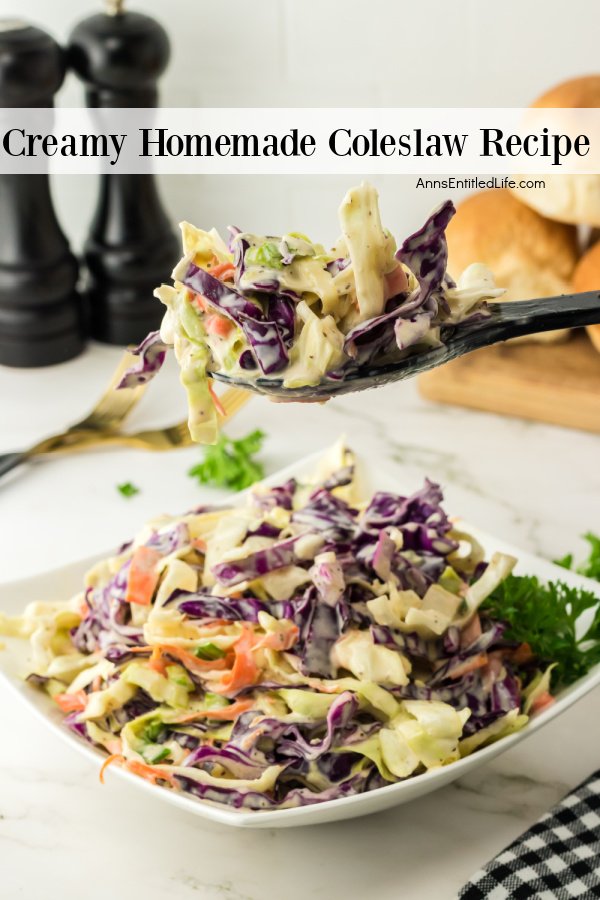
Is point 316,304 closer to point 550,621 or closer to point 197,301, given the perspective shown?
point 197,301

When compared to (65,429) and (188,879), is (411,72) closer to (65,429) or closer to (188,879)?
(65,429)

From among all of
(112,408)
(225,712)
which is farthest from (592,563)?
(112,408)

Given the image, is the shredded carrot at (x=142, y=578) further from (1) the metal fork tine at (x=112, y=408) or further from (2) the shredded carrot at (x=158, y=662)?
(1) the metal fork tine at (x=112, y=408)

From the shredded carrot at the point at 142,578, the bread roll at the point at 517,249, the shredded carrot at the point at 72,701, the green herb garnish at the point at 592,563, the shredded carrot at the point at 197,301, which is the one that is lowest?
the shredded carrot at the point at 72,701

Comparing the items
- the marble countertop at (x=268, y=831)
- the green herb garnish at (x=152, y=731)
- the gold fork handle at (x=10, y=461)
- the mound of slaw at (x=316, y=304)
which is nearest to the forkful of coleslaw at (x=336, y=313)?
the mound of slaw at (x=316, y=304)

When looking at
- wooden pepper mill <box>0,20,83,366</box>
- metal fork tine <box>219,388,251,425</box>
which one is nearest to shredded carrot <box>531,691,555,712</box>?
metal fork tine <box>219,388,251,425</box>

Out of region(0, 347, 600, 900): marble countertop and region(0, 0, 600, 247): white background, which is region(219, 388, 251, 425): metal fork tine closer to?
region(0, 347, 600, 900): marble countertop
